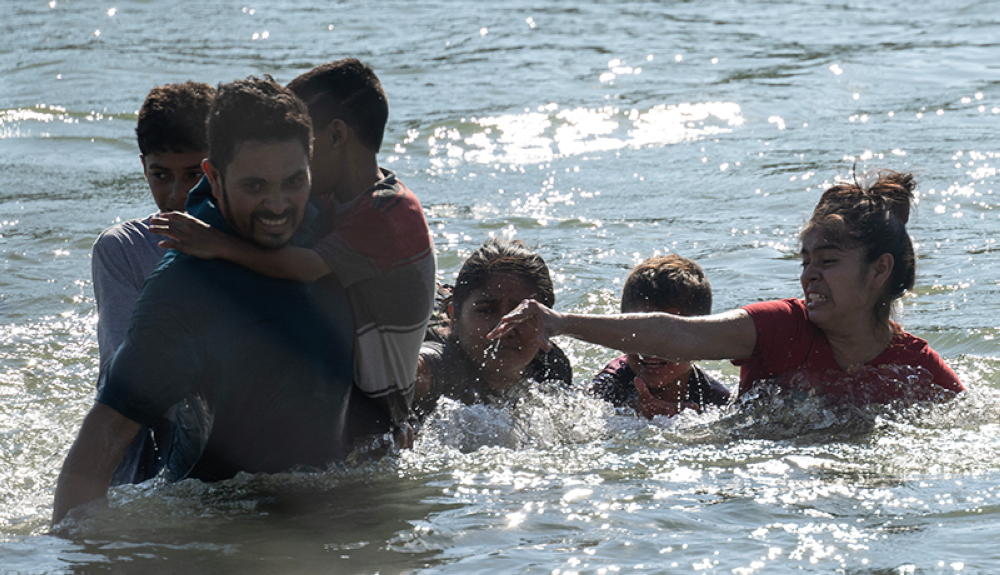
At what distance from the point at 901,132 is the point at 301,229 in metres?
10.6

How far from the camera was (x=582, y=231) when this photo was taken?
1050cm

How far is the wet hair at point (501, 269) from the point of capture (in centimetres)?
562

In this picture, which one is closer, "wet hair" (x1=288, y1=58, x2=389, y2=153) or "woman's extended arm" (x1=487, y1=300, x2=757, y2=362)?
"wet hair" (x1=288, y1=58, x2=389, y2=153)

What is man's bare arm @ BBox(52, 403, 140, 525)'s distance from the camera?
3518 mm

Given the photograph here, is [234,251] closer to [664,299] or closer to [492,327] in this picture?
[492,327]

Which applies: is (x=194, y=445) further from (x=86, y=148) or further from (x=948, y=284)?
(x=86, y=148)

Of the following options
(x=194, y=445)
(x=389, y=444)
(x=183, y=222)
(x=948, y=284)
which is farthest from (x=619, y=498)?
(x=948, y=284)

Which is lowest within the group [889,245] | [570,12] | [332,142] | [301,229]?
[889,245]

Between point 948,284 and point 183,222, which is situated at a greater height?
point 183,222

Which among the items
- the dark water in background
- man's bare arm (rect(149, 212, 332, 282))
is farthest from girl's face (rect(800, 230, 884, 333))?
man's bare arm (rect(149, 212, 332, 282))

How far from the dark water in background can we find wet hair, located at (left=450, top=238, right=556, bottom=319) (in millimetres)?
600

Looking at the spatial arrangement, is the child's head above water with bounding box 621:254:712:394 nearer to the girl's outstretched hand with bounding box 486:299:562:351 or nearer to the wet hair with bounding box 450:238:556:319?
the wet hair with bounding box 450:238:556:319

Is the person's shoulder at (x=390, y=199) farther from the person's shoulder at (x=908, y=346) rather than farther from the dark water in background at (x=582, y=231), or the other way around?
the person's shoulder at (x=908, y=346)

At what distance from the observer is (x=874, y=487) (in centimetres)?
448
